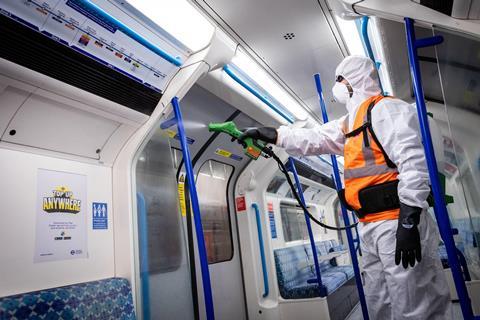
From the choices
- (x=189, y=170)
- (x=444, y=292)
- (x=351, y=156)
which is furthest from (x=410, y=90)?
(x=189, y=170)

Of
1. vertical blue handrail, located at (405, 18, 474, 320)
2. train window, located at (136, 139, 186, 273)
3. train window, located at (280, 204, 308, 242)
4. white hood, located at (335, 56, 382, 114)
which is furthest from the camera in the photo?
train window, located at (280, 204, 308, 242)

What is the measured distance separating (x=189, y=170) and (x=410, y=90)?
10.1 feet

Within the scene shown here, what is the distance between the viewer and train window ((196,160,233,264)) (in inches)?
173

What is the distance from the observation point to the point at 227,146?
455cm

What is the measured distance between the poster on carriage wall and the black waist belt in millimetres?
2008

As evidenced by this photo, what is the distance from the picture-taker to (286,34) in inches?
118

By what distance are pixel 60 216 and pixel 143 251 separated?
66cm

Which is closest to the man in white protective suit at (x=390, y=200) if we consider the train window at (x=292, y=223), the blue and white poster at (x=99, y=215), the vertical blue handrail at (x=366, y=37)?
the vertical blue handrail at (x=366, y=37)

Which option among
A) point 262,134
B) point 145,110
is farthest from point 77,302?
point 262,134

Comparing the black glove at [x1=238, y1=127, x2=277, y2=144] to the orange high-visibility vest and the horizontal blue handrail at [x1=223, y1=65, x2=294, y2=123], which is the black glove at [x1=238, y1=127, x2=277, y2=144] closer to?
the orange high-visibility vest

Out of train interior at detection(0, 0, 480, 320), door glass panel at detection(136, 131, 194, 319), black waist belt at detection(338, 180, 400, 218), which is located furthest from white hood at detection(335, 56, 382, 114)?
door glass panel at detection(136, 131, 194, 319)

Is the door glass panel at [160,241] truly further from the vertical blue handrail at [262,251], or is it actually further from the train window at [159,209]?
the vertical blue handrail at [262,251]

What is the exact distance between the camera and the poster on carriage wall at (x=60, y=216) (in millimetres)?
2123

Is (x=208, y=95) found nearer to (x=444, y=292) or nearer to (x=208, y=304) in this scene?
(x=208, y=304)
